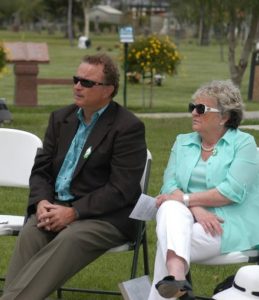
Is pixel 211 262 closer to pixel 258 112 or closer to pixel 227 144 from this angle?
pixel 227 144

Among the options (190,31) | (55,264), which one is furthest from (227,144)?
(190,31)

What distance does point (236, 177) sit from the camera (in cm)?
484

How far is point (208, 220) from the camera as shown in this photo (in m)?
4.75

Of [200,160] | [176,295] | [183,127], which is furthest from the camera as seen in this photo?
[183,127]

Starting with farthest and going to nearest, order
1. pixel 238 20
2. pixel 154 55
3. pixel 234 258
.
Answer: pixel 238 20 → pixel 154 55 → pixel 234 258

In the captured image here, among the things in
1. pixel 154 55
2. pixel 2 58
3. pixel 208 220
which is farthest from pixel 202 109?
pixel 154 55

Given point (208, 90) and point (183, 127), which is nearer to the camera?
point (208, 90)

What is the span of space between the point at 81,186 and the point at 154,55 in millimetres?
13591

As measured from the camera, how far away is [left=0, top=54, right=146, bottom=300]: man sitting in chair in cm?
473

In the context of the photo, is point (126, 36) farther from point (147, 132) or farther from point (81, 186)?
point (81, 186)

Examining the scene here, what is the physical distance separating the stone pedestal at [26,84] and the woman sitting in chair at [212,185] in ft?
41.8

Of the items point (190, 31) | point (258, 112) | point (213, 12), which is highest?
point (213, 12)

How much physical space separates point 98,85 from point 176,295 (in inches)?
57.5

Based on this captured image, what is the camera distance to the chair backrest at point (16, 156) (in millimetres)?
5715
